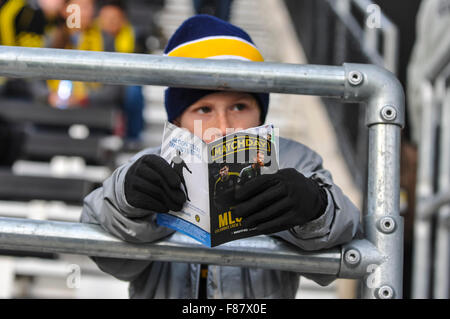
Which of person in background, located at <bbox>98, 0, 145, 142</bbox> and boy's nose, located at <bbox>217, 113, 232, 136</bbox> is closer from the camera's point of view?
boy's nose, located at <bbox>217, 113, 232, 136</bbox>

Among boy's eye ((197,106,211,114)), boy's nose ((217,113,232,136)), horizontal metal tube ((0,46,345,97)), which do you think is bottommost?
horizontal metal tube ((0,46,345,97))

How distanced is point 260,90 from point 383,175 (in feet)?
0.85

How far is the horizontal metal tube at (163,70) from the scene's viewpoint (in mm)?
1098

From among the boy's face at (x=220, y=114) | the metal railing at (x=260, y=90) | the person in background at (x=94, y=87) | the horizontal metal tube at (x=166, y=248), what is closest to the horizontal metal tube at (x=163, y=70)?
the metal railing at (x=260, y=90)

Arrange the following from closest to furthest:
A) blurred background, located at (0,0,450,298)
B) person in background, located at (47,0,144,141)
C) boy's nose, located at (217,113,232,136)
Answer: boy's nose, located at (217,113,232,136)
blurred background, located at (0,0,450,298)
person in background, located at (47,0,144,141)

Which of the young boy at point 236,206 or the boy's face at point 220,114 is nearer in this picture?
the young boy at point 236,206

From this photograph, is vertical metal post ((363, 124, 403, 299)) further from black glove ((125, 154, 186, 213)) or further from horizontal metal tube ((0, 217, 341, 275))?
black glove ((125, 154, 186, 213))

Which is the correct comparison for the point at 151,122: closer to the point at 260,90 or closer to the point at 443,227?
the point at 443,227

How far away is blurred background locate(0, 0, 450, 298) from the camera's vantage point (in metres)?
2.99

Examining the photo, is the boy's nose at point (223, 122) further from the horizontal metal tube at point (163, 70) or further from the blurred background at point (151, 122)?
Result: the blurred background at point (151, 122)

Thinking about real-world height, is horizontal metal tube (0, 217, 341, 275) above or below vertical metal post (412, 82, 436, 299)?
below

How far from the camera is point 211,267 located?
5.06 feet

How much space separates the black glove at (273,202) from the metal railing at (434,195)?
170cm

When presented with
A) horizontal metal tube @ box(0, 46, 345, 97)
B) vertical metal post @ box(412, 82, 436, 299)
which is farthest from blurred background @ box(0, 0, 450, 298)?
horizontal metal tube @ box(0, 46, 345, 97)
